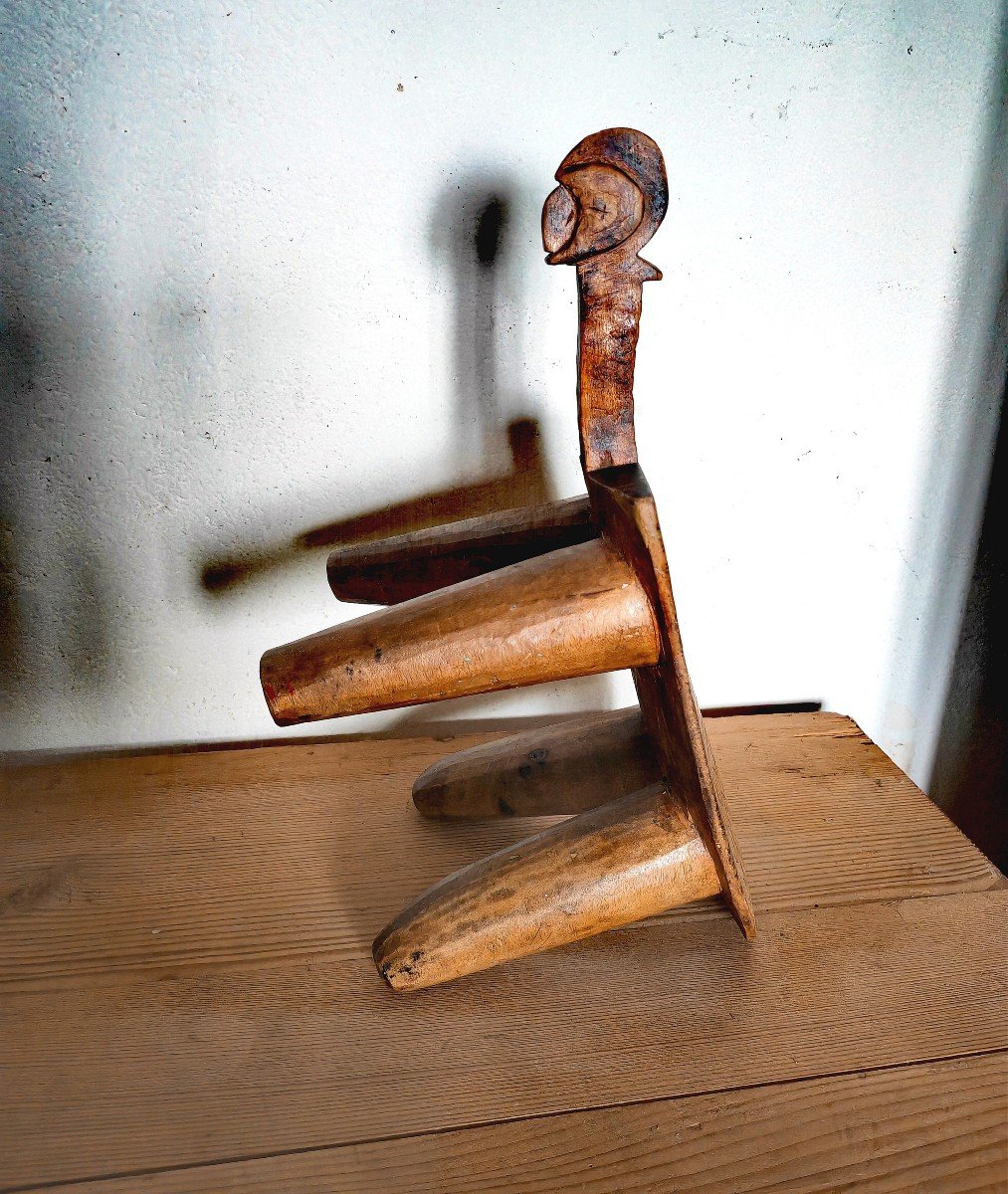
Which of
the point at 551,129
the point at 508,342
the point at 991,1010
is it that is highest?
the point at 551,129

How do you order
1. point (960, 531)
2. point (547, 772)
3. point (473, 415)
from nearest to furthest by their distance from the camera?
point (547, 772) < point (473, 415) < point (960, 531)

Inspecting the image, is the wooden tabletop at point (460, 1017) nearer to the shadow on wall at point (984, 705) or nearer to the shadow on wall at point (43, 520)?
the shadow on wall at point (43, 520)

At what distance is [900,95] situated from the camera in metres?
0.75

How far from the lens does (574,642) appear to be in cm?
51

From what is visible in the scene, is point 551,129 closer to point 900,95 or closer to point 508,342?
point 508,342

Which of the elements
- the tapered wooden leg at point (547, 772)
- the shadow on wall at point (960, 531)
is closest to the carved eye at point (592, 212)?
the tapered wooden leg at point (547, 772)

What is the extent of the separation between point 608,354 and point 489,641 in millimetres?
200

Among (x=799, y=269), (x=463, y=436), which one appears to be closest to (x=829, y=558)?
(x=799, y=269)

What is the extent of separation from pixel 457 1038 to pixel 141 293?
0.61 metres

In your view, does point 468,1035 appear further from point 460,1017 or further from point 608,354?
point 608,354

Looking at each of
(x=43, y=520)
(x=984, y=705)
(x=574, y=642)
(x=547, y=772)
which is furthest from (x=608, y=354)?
(x=984, y=705)

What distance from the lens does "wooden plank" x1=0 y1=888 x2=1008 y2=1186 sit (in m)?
0.48

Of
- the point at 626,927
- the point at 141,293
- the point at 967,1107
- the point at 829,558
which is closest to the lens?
the point at 967,1107

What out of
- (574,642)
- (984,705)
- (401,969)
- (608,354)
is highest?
(608,354)
